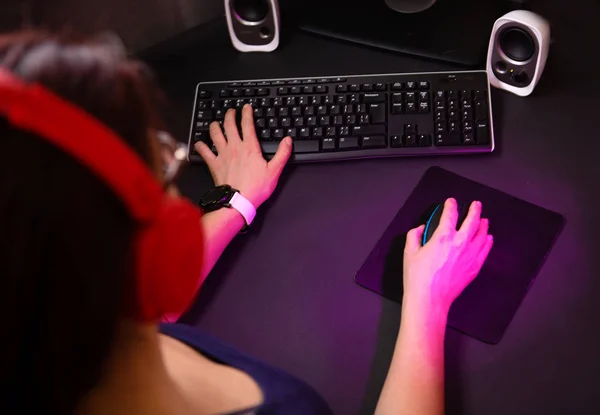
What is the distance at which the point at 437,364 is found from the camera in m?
0.69

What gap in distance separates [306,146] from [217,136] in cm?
14

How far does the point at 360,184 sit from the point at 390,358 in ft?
0.84

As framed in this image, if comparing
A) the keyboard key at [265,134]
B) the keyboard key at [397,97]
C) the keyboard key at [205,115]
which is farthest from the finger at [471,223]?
the keyboard key at [205,115]

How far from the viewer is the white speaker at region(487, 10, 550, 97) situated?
867 mm

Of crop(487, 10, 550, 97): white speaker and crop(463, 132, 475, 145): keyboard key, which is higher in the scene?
crop(487, 10, 550, 97): white speaker

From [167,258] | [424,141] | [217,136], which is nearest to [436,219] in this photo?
[424,141]

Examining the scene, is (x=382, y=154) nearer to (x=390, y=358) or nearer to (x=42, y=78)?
(x=390, y=358)

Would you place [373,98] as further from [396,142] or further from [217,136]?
[217,136]

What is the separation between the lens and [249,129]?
2.96ft

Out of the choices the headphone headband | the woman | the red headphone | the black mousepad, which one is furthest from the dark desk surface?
the headphone headband

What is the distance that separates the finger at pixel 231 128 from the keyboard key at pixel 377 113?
0.20m

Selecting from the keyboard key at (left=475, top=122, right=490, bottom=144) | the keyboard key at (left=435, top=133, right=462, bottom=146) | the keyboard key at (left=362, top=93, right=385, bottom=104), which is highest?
the keyboard key at (left=362, top=93, right=385, bottom=104)

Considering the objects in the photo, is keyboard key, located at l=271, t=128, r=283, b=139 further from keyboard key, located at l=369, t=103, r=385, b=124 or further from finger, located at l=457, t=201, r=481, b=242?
finger, located at l=457, t=201, r=481, b=242

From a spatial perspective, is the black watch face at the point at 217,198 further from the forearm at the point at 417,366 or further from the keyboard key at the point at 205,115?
the forearm at the point at 417,366
